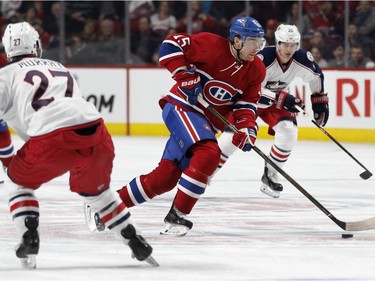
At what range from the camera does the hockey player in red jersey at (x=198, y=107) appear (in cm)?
569

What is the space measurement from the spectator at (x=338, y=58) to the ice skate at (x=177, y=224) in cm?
629

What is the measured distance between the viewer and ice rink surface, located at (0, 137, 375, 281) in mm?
4684

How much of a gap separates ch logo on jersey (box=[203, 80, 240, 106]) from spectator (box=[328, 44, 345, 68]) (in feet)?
19.1

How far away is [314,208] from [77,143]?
8.31ft

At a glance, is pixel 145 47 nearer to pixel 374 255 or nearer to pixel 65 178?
pixel 65 178

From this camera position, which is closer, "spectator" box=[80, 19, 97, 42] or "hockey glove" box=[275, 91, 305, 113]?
"hockey glove" box=[275, 91, 305, 113]

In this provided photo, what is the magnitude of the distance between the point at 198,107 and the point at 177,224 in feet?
2.12

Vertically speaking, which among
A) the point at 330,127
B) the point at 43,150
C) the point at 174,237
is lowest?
Answer: the point at 330,127

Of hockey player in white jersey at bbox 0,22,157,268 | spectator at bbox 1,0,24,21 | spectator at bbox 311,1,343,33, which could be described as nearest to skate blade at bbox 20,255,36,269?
hockey player in white jersey at bbox 0,22,157,268

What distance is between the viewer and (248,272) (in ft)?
15.3

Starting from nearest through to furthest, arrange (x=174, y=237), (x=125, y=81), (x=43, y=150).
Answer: (x=43, y=150) → (x=174, y=237) → (x=125, y=81)

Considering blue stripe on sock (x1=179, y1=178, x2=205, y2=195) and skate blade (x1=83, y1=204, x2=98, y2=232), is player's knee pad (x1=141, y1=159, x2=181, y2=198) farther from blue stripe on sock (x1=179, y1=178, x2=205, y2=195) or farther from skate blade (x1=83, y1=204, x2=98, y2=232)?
skate blade (x1=83, y1=204, x2=98, y2=232)

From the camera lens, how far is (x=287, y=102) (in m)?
7.68

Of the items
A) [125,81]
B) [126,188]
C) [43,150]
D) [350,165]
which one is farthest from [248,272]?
[125,81]
